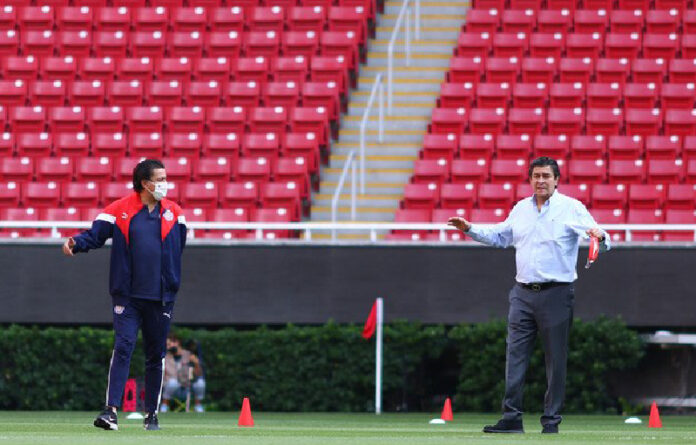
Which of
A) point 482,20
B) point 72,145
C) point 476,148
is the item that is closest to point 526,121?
point 476,148

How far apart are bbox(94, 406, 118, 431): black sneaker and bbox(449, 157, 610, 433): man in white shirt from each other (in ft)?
8.02

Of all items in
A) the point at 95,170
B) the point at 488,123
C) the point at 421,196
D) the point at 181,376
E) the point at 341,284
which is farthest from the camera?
the point at 488,123

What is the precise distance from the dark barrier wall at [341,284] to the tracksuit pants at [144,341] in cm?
678

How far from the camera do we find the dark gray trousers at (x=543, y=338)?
10.0 m

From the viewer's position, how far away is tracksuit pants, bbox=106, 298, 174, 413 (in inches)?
390

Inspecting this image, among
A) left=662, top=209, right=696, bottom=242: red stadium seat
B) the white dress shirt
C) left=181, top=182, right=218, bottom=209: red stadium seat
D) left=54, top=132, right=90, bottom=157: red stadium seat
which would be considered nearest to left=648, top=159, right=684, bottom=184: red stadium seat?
left=662, top=209, right=696, bottom=242: red stadium seat

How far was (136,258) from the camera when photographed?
9867mm

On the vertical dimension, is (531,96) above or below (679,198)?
above

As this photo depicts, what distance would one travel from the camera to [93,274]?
17172 millimetres

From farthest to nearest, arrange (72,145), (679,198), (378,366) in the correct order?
(72,145) < (679,198) < (378,366)

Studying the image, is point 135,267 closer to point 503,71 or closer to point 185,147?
point 185,147

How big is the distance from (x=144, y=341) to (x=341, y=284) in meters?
6.97

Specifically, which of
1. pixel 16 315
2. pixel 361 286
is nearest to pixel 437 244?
pixel 361 286

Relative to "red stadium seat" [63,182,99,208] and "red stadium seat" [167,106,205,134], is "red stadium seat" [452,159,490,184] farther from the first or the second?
"red stadium seat" [63,182,99,208]
